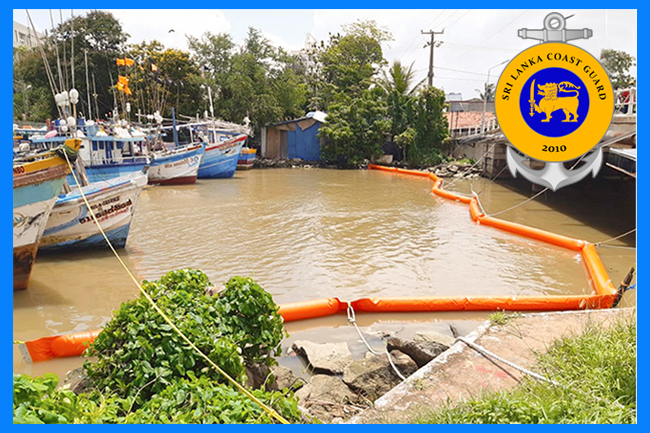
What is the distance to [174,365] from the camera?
12.3 feet

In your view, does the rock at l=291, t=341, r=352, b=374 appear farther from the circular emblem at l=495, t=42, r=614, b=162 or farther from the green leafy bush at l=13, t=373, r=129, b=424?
the circular emblem at l=495, t=42, r=614, b=162

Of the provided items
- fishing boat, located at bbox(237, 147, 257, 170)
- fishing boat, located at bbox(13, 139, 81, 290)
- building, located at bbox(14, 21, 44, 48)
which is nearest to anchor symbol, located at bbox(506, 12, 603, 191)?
building, located at bbox(14, 21, 44, 48)

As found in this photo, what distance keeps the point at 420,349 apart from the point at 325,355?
111 centimetres

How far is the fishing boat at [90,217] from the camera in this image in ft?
30.1

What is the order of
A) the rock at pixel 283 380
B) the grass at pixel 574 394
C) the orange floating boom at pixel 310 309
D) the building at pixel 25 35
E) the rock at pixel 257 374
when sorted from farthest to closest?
the building at pixel 25 35 → the orange floating boom at pixel 310 309 → the rock at pixel 283 380 → the rock at pixel 257 374 → the grass at pixel 574 394

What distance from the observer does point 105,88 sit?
29766mm

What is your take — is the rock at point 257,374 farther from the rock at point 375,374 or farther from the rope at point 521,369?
the rope at point 521,369

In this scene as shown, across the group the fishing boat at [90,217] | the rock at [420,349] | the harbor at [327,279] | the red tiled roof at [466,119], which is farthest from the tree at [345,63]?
the rock at [420,349]

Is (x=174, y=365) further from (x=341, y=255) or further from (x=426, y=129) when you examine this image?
(x=426, y=129)

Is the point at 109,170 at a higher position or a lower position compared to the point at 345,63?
lower

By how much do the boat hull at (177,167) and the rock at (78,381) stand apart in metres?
17.6

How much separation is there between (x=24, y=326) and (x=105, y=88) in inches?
1060

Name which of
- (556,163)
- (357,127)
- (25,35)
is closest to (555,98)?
(556,163)

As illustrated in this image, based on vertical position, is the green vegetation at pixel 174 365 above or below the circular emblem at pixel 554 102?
below
